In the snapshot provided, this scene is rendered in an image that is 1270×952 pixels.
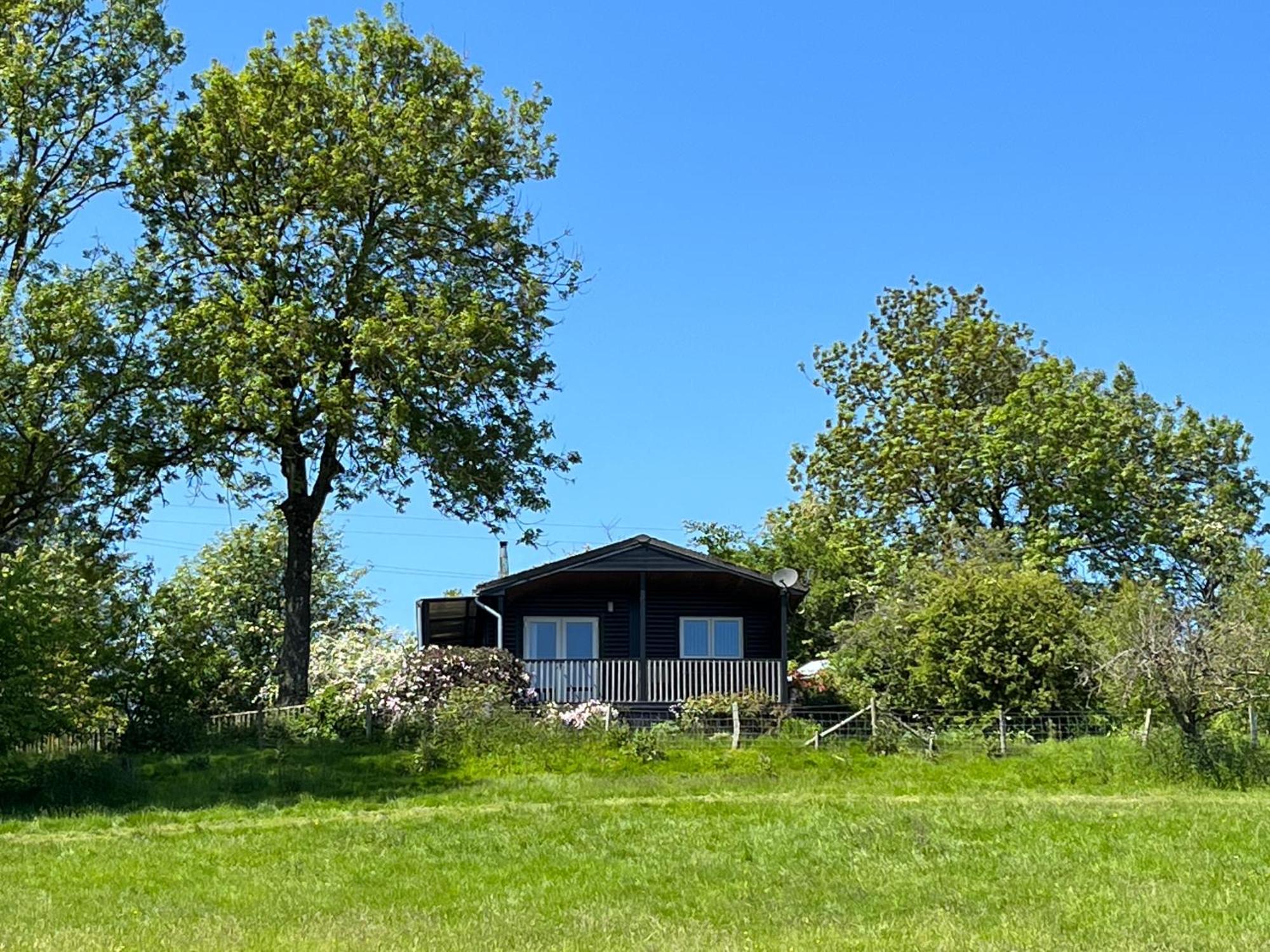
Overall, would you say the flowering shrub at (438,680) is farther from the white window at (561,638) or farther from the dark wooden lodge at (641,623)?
the white window at (561,638)

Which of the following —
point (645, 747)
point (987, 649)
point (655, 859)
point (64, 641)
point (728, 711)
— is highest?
point (64, 641)

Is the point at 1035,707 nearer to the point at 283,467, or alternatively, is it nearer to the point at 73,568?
the point at 283,467

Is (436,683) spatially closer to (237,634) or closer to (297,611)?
(297,611)

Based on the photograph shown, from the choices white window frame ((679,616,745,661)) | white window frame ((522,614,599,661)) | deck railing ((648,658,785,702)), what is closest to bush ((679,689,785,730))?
deck railing ((648,658,785,702))

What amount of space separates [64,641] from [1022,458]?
24735mm

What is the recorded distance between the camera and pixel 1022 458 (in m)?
37.1

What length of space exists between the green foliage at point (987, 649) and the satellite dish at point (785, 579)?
265cm

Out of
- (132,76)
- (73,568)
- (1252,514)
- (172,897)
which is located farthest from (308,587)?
(1252,514)

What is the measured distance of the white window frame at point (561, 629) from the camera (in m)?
32.2

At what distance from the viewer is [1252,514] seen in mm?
38719

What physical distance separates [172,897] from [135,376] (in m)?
17.0

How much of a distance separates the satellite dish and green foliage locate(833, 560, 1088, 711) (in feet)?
8.70

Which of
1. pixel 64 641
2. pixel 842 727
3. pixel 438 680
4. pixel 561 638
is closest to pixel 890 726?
pixel 842 727

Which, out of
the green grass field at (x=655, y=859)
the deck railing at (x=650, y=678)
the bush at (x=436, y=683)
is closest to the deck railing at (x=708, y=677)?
the deck railing at (x=650, y=678)
